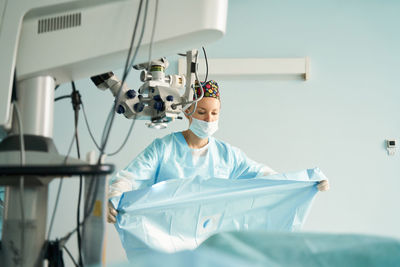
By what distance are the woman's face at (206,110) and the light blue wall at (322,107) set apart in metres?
1.01

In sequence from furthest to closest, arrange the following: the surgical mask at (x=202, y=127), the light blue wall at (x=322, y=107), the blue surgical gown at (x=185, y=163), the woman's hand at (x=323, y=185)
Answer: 1. the light blue wall at (x=322, y=107)
2. the surgical mask at (x=202, y=127)
3. the blue surgical gown at (x=185, y=163)
4. the woman's hand at (x=323, y=185)

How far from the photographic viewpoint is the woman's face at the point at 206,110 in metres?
2.42

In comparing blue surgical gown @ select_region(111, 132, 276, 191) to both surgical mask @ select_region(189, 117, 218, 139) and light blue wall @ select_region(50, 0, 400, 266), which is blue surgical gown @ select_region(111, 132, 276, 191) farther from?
light blue wall @ select_region(50, 0, 400, 266)

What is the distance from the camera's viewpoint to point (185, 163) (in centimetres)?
238

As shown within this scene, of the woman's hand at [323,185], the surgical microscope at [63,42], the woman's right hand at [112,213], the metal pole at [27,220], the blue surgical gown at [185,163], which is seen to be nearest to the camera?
the metal pole at [27,220]

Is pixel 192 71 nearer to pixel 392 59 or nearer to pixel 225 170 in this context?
pixel 225 170

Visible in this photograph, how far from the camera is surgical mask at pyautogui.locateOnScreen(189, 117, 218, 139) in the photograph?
2.41 m

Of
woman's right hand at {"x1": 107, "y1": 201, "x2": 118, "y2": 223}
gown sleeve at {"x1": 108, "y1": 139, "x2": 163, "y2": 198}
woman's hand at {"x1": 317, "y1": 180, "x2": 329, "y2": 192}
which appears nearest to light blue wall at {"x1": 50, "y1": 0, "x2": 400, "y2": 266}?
gown sleeve at {"x1": 108, "y1": 139, "x2": 163, "y2": 198}

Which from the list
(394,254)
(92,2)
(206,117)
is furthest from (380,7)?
(394,254)

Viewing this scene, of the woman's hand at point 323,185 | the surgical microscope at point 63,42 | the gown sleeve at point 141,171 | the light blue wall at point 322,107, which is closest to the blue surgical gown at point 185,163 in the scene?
the gown sleeve at point 141,171

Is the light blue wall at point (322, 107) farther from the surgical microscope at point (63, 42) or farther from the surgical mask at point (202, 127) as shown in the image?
the surgical microscope at point (63, 42)

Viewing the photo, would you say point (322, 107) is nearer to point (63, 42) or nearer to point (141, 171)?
point (141, 171)

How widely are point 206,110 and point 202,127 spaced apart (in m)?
0.11

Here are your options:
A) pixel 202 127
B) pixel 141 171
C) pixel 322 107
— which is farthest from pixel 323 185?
pixel 322 107
